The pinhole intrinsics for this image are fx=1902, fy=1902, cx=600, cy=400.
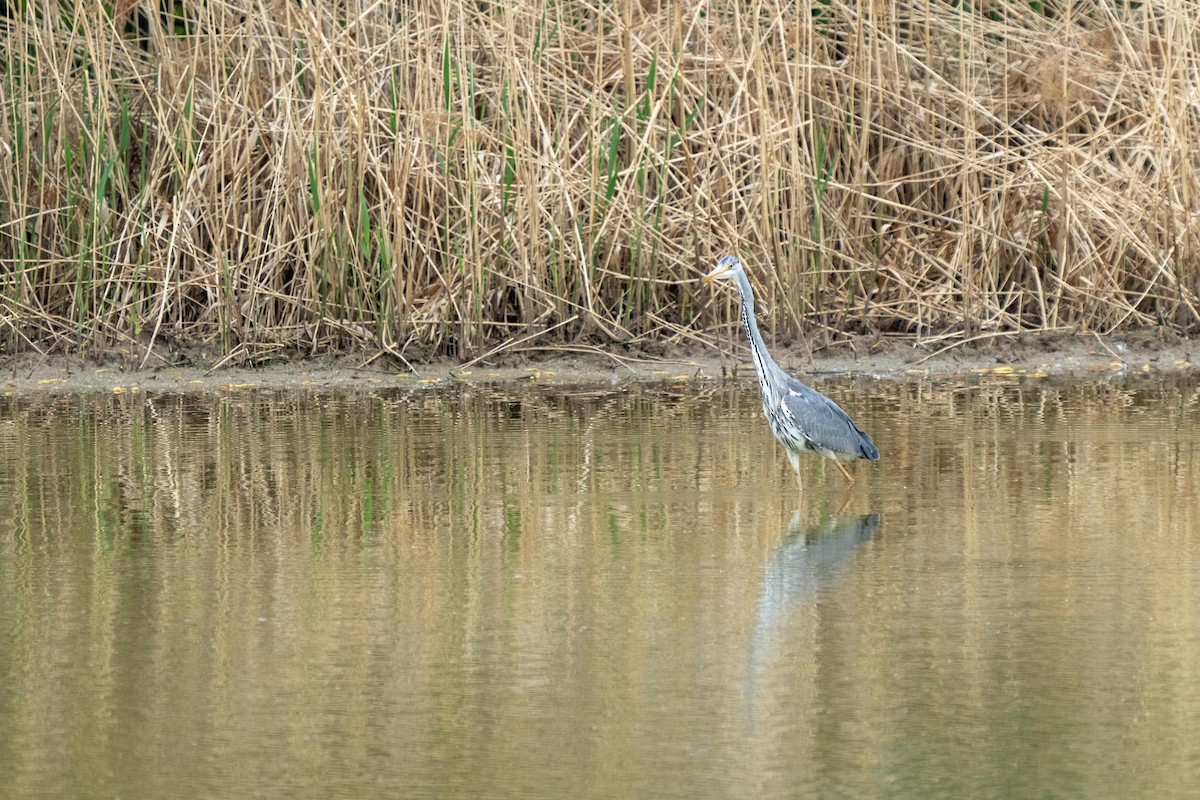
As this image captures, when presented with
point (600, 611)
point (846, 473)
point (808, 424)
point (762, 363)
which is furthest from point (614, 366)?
point (600, 611)

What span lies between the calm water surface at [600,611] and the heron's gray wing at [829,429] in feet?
0.68

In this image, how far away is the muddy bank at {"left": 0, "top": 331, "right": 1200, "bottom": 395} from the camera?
1066 cm

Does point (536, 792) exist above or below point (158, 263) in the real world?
below

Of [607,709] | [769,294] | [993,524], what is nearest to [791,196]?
[769,294]

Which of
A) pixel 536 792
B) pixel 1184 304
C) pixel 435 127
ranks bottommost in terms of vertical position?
pixel 536 792

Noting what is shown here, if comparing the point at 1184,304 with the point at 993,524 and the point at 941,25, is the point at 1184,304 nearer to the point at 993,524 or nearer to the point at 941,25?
Result: the point at 941,25

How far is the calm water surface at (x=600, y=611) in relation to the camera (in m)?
4.15

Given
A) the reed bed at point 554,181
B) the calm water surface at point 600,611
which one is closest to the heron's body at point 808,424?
the calm water surface at point 600,611

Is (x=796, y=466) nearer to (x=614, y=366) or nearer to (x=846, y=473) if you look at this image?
(x=846, y=473)

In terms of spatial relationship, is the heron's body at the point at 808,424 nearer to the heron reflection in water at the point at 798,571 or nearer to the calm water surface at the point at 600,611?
the calm water surface at the point at 600,611

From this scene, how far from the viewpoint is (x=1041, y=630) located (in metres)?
5.12

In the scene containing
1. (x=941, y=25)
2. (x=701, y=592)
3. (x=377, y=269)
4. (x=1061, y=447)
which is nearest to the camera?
(x=701, y=592)

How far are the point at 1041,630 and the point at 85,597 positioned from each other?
9.25 ft

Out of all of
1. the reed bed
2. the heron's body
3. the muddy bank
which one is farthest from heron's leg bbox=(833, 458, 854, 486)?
the reed bed
